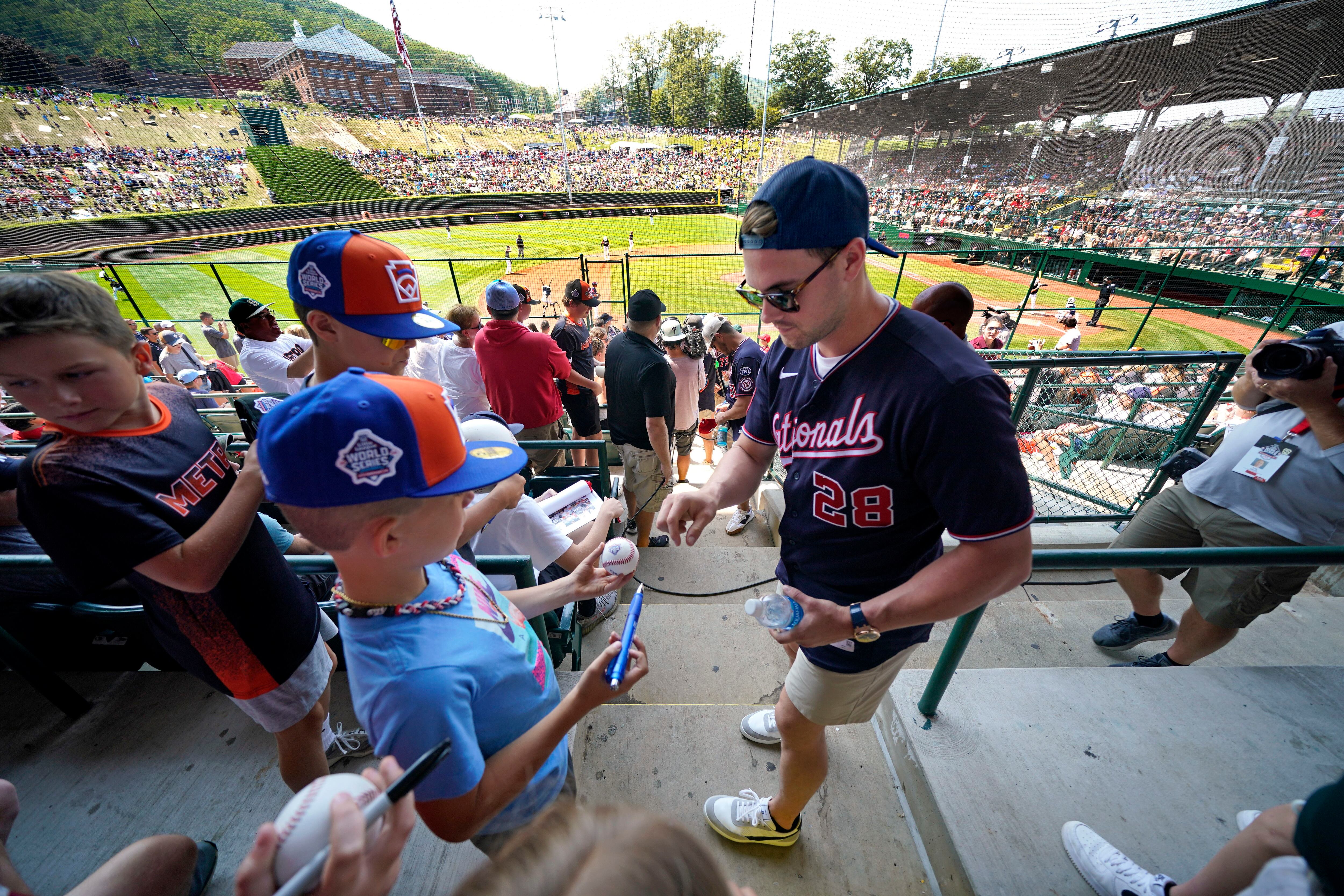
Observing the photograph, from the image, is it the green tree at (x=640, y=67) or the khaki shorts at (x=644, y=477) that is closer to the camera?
the khaki shorts at (x=644, y=477)

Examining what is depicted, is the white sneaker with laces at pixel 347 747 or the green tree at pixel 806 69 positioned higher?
the green tree at pixel 806 69

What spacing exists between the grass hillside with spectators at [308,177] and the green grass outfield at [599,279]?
29.1 ft

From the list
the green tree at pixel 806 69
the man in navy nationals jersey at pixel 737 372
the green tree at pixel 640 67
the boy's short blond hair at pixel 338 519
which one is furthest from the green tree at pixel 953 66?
the boy's short blond hair at pixel 338 519

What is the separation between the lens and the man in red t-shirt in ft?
14.5

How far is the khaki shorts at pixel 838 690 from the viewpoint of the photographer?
1.69 meters

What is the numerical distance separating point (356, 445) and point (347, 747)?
2062 millimetres

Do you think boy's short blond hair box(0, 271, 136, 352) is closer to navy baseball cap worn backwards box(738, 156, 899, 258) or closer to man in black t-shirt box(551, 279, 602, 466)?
navy baseball cap worn backwards box(738, 156, 899, 258)

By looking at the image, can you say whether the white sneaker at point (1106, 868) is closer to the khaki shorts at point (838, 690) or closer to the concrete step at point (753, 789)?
the concrete step at point (753, 789)

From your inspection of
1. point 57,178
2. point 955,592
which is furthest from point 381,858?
point 57,178

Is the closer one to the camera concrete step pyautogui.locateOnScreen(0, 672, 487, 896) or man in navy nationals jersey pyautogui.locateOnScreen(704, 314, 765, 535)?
concrete step pyautogui.locateOnScreen(0, 672, 487, 896)

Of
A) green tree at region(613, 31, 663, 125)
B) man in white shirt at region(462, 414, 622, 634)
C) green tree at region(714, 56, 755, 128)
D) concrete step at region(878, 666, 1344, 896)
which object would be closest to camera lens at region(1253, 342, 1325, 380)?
concrete step at region(878, 666, 1344, 896)

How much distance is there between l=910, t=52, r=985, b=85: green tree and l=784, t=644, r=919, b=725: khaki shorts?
181ft

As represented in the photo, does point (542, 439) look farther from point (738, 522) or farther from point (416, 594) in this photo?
point (416, 594)

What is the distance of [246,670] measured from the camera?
1.67 meters
